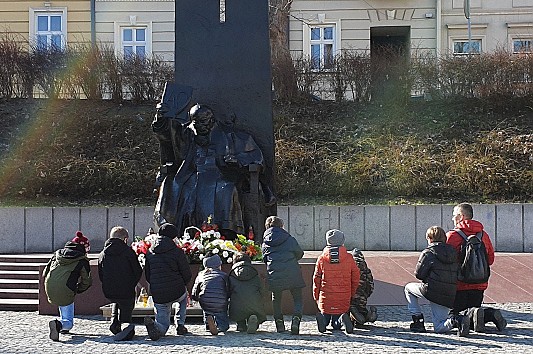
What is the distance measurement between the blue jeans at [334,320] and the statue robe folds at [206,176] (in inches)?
88.6

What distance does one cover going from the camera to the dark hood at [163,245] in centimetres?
846

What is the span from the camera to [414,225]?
52.5 ft

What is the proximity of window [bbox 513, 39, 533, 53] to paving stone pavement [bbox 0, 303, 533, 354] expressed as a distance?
13.8 meters

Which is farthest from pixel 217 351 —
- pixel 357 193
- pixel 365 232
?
pixel 357 193

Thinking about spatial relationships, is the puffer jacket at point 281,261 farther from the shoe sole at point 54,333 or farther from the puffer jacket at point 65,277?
the shoe sole at point 54,333

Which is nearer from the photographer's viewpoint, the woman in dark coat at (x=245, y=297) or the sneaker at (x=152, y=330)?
the sneaker at (x=152, y=330)

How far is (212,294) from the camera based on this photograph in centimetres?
857

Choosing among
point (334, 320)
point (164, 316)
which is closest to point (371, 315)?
point (334, 320)

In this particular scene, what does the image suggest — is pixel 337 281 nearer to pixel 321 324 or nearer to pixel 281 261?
pixel 321 324

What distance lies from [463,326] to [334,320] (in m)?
1.34

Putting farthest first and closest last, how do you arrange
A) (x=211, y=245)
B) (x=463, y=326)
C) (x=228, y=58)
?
(x=228, y=58) < (x=211, y=245) < (x=463, y=326)

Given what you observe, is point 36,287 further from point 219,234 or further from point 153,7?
point 153,7

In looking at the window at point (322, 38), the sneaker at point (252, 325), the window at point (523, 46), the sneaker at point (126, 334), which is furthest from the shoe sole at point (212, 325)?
the window at point (322, 38)

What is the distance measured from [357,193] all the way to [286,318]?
9.01 metres
